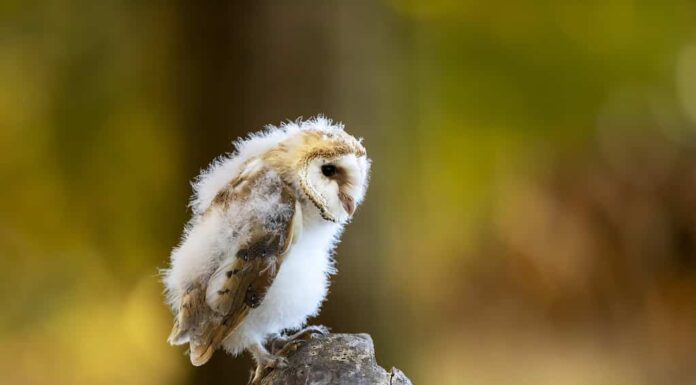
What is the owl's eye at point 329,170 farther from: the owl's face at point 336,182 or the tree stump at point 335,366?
the tree stump at point 335,366

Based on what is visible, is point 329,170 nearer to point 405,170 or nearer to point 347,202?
point 347,202

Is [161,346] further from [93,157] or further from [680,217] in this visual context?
[680,217]

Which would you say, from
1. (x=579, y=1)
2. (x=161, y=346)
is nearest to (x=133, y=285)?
(x=161, y=346)

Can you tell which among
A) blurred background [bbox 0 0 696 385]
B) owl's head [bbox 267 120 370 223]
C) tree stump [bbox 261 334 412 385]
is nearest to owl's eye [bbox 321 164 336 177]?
owl's head [bbox 267 120 370 223]

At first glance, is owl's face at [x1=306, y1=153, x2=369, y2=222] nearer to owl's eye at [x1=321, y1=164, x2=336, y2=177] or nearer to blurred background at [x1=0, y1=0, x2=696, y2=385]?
owl's eye at [x1=321, y1=164, x2=336, y2=177]

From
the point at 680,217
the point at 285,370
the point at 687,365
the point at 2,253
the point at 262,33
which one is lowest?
the point at 687,365
